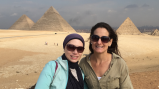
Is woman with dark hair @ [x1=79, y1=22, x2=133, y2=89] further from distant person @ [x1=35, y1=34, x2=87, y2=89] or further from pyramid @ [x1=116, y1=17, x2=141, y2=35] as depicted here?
pyramid @ [x1=116, y1=17, x2=141, y2=35]

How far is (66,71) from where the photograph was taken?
1573 mm

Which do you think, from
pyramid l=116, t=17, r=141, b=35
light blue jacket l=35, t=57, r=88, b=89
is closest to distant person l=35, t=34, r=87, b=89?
light blue jacket l=35, t=57, r=88, b=89

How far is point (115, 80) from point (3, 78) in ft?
17.4

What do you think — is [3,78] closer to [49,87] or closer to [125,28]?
[49,87]

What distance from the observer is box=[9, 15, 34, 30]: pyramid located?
74562mm

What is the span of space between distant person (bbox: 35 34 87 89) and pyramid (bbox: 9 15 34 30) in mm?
78882

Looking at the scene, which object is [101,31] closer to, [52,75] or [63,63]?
[63,63]

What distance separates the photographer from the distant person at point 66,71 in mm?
1398

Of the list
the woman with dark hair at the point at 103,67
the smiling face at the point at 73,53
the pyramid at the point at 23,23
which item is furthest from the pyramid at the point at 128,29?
the pyramid at the point at 23,23

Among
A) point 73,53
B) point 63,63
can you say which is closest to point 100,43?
point 73,53

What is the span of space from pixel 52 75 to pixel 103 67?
90cm

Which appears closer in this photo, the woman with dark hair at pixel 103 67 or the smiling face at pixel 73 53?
the smiling face at pixel 73 53

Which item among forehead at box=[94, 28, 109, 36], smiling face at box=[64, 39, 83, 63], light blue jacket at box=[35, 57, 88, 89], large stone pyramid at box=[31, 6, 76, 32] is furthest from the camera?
large stone pyramid at box=[31, 6, 76, 32]

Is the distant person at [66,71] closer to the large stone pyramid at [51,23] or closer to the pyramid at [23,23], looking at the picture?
the large stone pyramid at [51,23]
